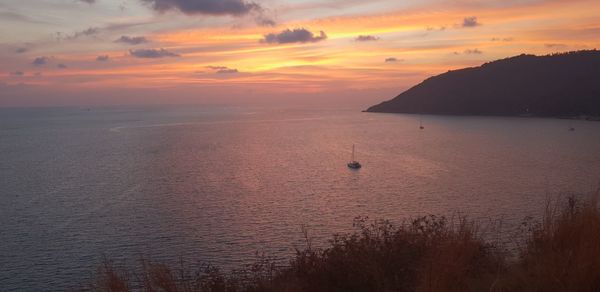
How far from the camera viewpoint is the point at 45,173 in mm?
56750

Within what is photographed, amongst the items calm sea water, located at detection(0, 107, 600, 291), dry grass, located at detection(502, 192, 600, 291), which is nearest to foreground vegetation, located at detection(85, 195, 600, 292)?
dry grass, located at detection(502, 192, 600, 291)

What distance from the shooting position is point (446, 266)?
723cm

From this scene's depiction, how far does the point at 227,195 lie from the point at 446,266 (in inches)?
1429

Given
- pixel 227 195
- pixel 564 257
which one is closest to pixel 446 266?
pixel 564 257

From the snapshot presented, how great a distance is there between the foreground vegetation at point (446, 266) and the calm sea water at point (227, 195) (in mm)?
10164

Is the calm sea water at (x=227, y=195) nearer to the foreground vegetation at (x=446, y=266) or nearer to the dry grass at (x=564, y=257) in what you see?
the foreground vegetation at (x=446, y=266)

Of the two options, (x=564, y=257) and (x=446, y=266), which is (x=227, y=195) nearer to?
(x=446, y=266)

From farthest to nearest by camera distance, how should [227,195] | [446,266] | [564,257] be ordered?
[227,195] < [564,257] < [446,266]

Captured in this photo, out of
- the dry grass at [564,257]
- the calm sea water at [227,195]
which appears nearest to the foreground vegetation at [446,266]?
the dry grass at [564,257]

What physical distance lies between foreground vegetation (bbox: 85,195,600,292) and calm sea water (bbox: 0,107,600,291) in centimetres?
1016

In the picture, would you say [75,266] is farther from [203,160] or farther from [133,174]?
[203,160]

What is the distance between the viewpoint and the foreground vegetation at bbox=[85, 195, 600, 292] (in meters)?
7.04

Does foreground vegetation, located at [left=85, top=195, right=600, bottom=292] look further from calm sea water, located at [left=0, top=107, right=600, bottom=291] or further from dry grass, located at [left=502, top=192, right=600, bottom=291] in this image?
calm sea water, located at [left=0, top=107, right=600, bottom=291]

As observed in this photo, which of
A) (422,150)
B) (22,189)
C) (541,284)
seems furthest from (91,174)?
(541,284)
